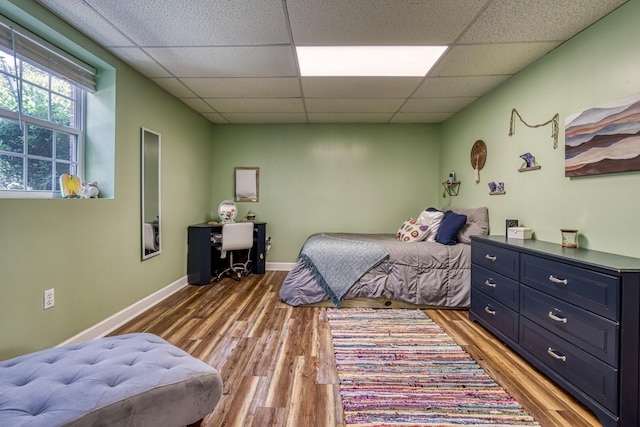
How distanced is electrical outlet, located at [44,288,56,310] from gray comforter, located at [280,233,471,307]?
74.6 inches

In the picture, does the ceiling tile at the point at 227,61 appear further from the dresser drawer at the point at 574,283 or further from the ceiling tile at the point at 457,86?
the dresser drawer at the point at 574,283

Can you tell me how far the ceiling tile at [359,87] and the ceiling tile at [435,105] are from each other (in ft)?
1.07

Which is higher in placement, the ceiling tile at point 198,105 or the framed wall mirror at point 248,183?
the ceiling tile at point 198,105

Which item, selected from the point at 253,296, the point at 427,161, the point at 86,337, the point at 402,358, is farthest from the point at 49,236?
the point at 427,161

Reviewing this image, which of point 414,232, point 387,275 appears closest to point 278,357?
point 387,275

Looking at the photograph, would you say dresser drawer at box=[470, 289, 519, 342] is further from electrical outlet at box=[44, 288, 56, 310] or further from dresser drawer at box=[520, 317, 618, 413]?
electrical outlet at box=[44, 288, 56, 310]

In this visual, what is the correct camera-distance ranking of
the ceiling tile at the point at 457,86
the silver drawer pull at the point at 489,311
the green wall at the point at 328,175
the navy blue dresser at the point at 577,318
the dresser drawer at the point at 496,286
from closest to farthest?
the navy blue dresser at the point at 577,318 < the dresser drawer at the point at 496,286 < the silver drawer pull at the point at 489,311 < the ceiling tile at the point at 457,86 < the green wall at the point at 328,175

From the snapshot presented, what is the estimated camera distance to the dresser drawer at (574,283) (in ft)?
4.50

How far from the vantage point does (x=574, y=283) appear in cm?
156

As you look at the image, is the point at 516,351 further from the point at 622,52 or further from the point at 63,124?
the point at 63,124

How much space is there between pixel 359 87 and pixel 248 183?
238cm

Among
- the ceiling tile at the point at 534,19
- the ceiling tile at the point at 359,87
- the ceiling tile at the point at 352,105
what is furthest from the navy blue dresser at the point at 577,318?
the ceiling tile at the point at 352,105

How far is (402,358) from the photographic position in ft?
6.53

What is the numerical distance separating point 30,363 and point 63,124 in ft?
5.93
